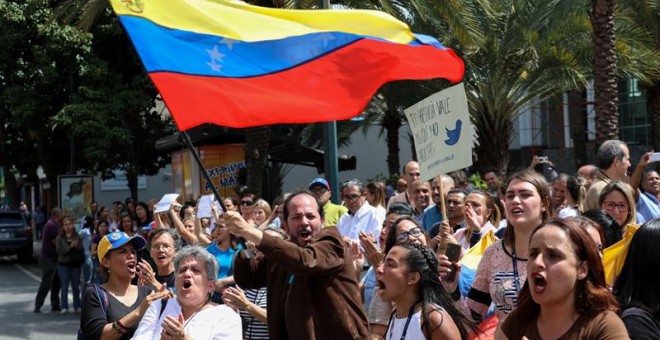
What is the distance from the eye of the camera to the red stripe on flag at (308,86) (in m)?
6.68

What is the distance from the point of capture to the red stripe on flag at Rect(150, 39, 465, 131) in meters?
6.68

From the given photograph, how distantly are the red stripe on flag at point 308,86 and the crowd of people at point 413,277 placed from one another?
93cm

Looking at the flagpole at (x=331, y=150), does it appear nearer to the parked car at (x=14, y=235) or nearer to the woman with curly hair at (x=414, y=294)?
the woman with curly hair at (x=414, y=294)

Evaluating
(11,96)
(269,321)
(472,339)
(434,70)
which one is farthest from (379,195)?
(11,96)

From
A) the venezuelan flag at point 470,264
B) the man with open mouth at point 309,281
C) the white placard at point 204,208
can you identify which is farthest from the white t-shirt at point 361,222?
the man with open mouth at point 309,281

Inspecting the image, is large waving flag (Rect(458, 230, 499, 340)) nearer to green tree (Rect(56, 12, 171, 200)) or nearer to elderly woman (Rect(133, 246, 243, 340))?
elderly woman (Rect(133, 246, 243, 340))

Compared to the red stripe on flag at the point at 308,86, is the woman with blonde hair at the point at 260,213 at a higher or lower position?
lower

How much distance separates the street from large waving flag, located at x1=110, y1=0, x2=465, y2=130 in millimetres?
7922

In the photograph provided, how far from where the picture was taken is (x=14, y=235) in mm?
29672

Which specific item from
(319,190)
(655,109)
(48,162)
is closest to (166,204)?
(319,190)

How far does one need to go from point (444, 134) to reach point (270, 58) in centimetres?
136

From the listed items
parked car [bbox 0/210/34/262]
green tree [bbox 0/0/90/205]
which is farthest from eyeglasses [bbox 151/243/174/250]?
parked car [bbox 0/210/34/262]

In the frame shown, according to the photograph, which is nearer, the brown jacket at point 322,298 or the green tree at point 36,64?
the brown jacket at point 322,298

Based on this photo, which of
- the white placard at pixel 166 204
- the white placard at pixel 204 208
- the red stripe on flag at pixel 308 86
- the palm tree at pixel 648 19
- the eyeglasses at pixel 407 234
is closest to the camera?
the eyeglasses at pixel 407 234
